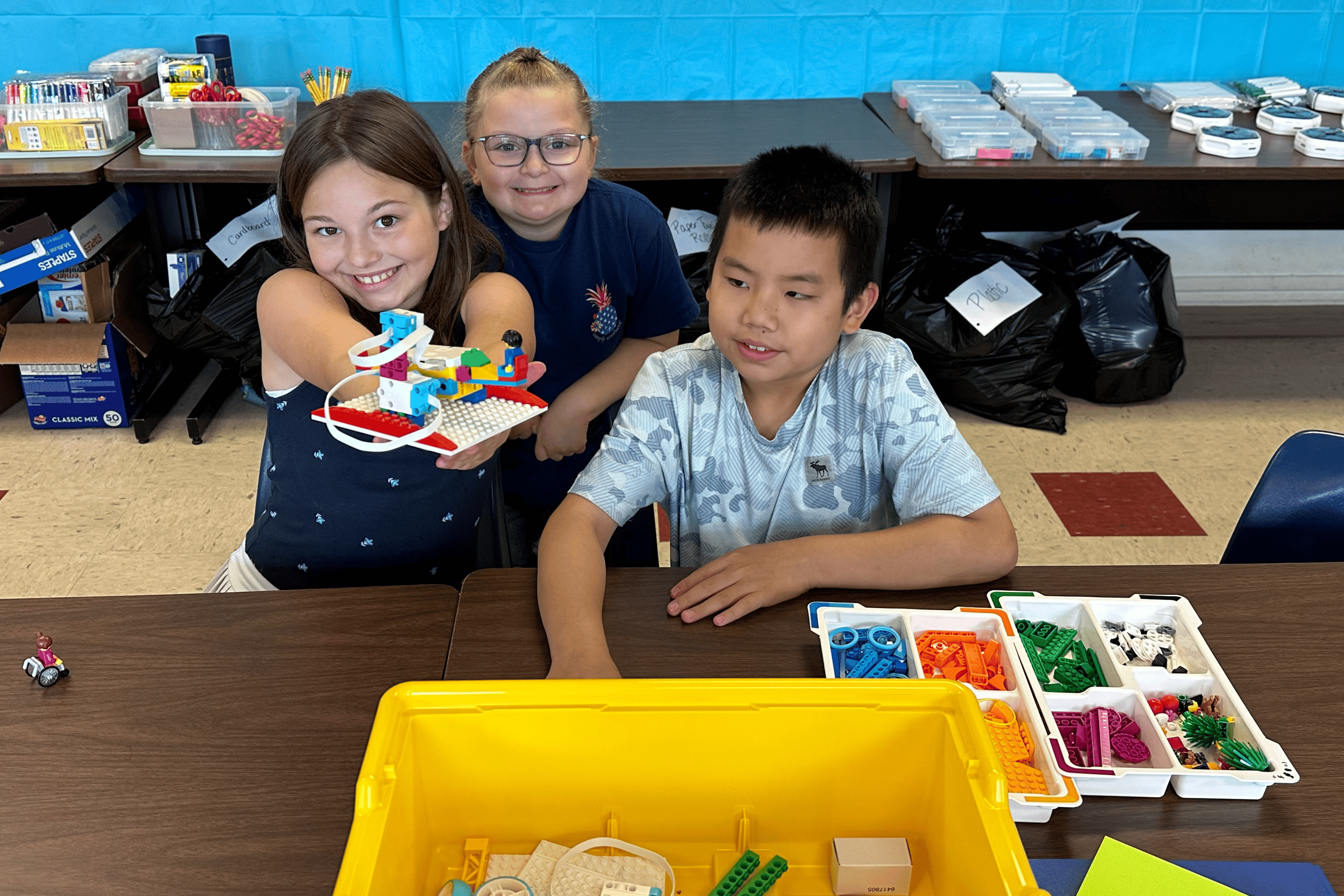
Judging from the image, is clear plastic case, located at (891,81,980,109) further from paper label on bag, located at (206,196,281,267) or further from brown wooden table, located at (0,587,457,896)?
brown wooden table, located at (0,587,457,896)

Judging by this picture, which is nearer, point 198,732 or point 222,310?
point 198,732

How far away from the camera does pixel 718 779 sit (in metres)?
0.81

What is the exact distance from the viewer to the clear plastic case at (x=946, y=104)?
2795mm

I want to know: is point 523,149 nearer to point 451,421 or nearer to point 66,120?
point 451,421

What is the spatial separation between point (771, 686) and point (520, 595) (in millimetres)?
392

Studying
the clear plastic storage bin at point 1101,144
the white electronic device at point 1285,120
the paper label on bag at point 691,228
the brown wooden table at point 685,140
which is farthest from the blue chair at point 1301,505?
the paper label on bag at point 691,228

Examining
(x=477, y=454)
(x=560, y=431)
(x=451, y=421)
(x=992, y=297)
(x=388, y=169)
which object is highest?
(x=388, y=169)

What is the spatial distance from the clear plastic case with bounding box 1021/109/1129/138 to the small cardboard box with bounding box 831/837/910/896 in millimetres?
2316

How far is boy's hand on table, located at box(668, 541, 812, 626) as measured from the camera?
3.48 feet

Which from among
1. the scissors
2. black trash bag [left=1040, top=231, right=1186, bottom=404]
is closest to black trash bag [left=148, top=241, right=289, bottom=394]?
the scissors

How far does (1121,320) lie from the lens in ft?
9.78

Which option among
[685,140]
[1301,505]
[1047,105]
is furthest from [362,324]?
[1047,105]

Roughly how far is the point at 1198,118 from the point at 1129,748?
2390mm

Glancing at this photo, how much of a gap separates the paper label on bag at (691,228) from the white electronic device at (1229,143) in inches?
50.8
